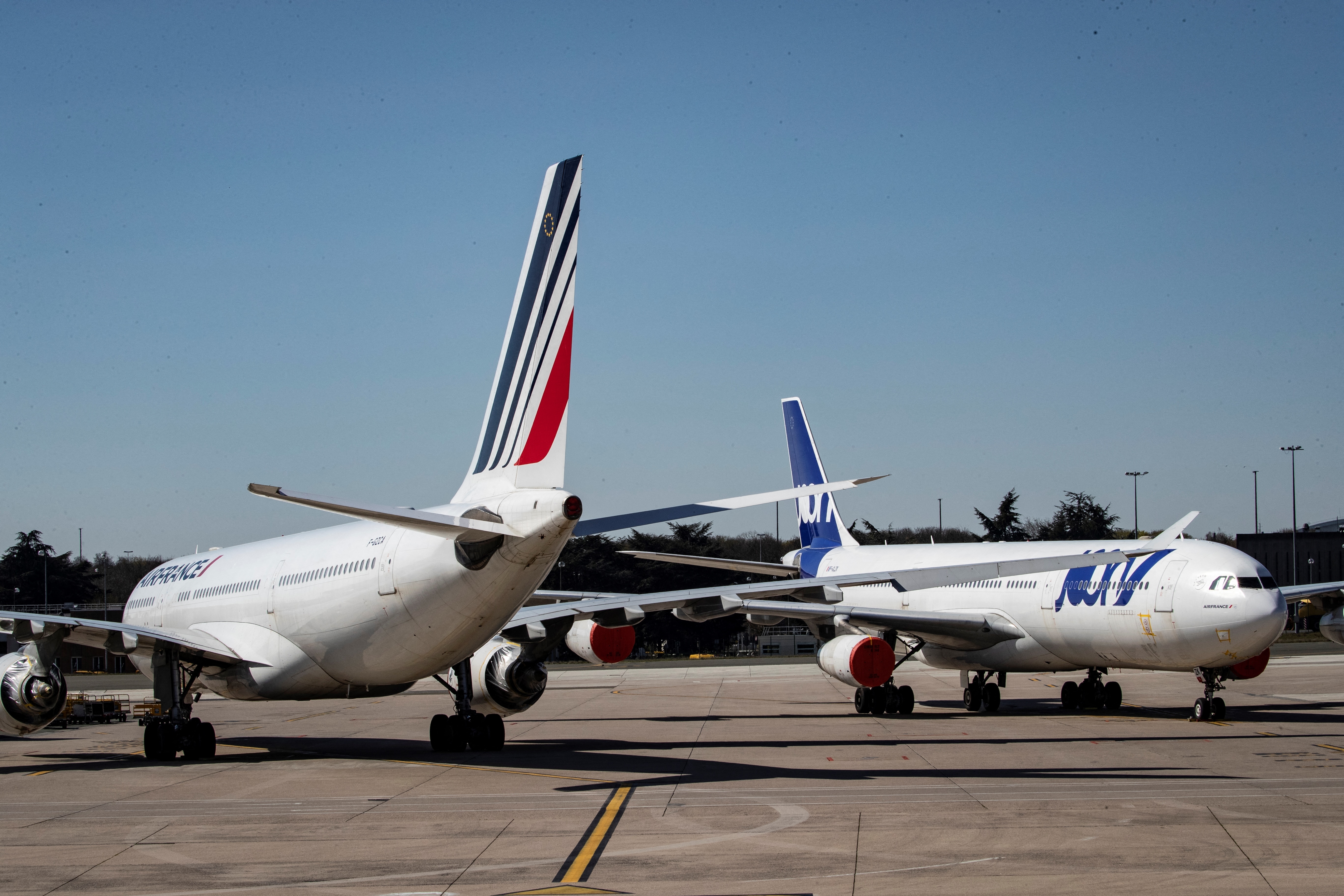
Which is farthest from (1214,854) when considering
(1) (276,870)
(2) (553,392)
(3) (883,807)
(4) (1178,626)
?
(4) (1178,626)

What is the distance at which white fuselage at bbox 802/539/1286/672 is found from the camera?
2327cm

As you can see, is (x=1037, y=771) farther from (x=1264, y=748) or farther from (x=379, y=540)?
(x=379, y=540)

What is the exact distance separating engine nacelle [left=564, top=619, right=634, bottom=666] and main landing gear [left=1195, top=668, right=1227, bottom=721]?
11.4 metres

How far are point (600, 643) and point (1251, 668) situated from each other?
13.8 meters

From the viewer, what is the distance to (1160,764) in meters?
17.5

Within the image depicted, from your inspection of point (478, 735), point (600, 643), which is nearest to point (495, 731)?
point (478, 735)

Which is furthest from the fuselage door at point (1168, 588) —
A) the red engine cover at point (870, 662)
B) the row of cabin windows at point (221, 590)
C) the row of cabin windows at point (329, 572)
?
the row of cabin windows at point (221, 590)

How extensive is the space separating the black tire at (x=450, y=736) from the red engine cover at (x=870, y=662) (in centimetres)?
910

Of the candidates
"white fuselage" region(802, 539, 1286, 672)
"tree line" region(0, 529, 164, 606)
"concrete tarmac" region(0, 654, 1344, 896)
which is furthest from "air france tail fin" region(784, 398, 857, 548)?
"tree line" region(0, 529, 164, 606)

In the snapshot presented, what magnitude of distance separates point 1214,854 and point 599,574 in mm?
80805

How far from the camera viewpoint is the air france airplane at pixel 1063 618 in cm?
2333

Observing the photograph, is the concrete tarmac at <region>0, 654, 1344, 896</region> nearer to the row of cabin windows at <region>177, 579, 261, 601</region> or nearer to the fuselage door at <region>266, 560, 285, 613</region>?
the fuselage door at <region>266, 560, 285, 613</region>

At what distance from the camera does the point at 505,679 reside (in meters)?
20.6

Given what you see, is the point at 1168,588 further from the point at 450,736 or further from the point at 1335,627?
the point at 450,736
